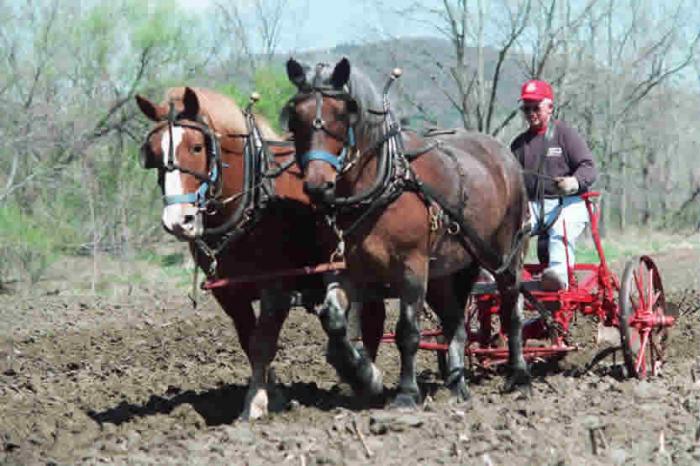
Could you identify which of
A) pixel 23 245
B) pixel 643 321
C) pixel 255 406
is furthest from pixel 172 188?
pixel 23 245

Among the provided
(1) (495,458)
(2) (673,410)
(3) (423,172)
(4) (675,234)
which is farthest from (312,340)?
(4) (675,234)

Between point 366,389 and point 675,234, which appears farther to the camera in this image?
point 675,234

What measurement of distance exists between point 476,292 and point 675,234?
37061 mm

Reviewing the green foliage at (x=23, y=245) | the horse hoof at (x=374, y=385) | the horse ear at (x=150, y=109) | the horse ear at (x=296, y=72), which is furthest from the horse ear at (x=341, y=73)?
the green foliage at (x=23, y=245)

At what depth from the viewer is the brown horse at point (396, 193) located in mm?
6652

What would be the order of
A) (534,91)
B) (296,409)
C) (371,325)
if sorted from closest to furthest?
(296,409)
(371,325)
(534,91)

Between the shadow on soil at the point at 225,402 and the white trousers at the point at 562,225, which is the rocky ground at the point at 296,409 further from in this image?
the white trousers at the point at 562,225

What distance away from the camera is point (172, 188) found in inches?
263

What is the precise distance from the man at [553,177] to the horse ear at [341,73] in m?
2.47

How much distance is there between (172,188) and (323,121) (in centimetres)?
90

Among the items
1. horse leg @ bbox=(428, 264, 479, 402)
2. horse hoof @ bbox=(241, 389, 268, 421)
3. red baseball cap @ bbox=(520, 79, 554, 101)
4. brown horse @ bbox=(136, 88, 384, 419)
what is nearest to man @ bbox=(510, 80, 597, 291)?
red baseball cap @ bbox=(520, 79, 554, 101)

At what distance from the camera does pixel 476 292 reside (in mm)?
8742

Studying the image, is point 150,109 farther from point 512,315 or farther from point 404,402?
point 512,315

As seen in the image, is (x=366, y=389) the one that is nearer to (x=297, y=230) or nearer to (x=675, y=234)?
(x=297, y=230)
